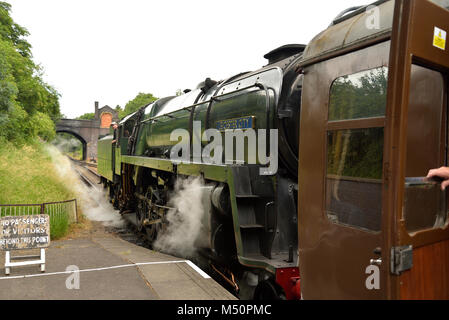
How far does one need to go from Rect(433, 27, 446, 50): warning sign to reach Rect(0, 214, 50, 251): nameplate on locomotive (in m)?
5.44

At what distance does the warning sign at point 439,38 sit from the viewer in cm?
219

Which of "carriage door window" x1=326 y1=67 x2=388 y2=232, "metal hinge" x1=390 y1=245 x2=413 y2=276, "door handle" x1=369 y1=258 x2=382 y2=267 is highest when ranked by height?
"carriage door window" x1=326 y1=67 x2=388 y2=232

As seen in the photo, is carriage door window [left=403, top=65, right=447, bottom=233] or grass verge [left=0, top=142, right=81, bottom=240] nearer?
carriage door window [left=403, top=65, right=447, bottom=233]

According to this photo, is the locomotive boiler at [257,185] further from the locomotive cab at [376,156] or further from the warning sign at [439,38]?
the warning sign at [439,38]

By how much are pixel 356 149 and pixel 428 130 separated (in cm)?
47

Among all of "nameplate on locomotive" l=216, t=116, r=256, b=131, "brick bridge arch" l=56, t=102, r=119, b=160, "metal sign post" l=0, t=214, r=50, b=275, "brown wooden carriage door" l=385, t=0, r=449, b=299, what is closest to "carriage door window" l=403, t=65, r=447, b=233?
"brown wooden carriage door" l=385, t=0, r=449, b=299

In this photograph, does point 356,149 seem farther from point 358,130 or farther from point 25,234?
point 25,234

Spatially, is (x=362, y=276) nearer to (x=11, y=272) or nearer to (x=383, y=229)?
(x=383, y=229)

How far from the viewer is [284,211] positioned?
420 centimetres

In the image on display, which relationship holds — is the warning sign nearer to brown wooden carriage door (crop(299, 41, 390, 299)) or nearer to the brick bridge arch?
brown wooden carriage door (crop(299, 41, 390, 299))

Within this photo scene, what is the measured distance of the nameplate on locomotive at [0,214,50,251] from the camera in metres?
5.33

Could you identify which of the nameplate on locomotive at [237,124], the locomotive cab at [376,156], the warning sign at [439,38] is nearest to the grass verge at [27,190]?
the nameplate on locomotive at [237,124]

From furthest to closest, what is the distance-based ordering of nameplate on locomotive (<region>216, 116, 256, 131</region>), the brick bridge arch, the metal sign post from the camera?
the brick bridge arch → the metal sign post → nameplate on locomotive (<region>216, 116, 256, 131</region>)

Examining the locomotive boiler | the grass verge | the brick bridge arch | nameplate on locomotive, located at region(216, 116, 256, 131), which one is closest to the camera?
Answer: the locomotive boiler
